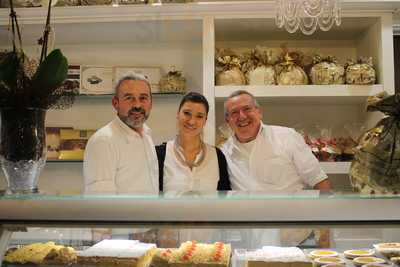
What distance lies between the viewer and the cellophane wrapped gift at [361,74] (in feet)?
8.20

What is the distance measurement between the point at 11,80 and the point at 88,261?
1.61ft

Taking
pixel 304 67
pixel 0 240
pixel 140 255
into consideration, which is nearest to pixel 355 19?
pixel 304 67

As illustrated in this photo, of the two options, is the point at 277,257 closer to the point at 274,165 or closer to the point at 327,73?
the point at 274,165

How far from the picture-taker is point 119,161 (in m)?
2.08

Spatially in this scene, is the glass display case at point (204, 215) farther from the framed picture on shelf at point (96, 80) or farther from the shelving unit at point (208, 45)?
the framed picture on shelf at point (96, 80)

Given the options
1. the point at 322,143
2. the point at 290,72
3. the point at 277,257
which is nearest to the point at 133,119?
the point at 290,72

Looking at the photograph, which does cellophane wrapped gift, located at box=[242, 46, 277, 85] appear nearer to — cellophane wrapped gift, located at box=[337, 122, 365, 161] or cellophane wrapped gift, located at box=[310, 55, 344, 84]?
cellophane wrapped gift, located at box=[310, 55, 344, 84]

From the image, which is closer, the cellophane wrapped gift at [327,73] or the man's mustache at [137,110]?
the man's mustache at [137,110]

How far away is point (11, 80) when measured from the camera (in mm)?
1061

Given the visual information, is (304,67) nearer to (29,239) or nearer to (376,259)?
(376,259)

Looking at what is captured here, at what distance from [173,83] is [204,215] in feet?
6.27

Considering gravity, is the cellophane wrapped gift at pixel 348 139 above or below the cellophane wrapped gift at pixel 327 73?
below

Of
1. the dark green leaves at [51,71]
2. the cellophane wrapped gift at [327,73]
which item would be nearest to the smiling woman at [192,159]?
the cellophane wrapped gift at [327,73]

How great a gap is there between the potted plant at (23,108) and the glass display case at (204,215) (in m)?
0.12
